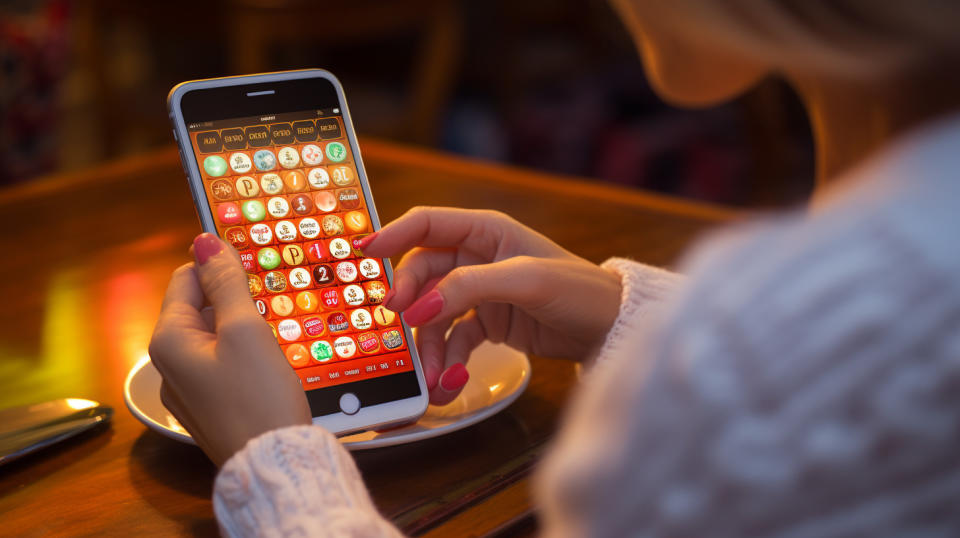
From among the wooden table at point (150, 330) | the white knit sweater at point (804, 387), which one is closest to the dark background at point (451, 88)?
the wooden table at point (150, 330)

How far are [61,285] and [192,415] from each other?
0.36 m

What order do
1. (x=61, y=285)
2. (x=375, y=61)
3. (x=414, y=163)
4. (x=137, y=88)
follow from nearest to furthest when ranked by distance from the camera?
(x=61, y=285)
(x=414, y=163)
(x=137, y=88)
(x=375, y=61)

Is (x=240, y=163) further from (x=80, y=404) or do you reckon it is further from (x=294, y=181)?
(x=80, y=404)

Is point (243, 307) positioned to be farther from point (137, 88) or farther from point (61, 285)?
point (137, 88)

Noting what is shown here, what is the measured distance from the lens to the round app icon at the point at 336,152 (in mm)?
623

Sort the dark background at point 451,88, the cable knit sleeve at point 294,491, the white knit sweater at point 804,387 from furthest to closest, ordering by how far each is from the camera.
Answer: the dark background at point 451,88 < the cable knit sleeve at point 294,491 < the white knit sweater at point 804,387

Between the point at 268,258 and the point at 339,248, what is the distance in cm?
5

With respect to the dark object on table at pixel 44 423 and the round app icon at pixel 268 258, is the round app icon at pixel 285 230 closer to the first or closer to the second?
the round app icon at pixel 268 258

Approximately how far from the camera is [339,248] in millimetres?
600

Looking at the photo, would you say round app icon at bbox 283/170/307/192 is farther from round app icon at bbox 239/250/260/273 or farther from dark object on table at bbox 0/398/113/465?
dark object on table at bbox 0/398/113/465

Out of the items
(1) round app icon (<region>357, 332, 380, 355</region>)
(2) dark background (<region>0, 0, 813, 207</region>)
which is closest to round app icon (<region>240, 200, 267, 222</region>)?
(1) round app icon (<region>357, 332, 380, 355</region>)

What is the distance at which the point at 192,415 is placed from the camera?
0.47 m

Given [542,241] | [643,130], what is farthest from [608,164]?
[542,241]

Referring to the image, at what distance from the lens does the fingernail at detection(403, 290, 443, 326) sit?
1.85ft
